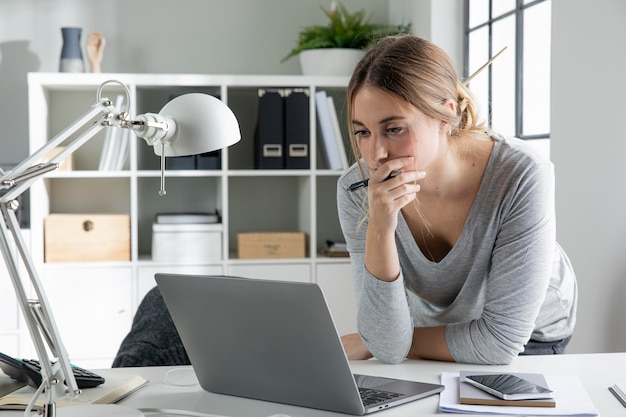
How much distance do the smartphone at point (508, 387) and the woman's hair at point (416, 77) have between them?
51 cm

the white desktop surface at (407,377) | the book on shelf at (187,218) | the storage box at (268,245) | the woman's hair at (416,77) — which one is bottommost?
the storage box at (268,245)

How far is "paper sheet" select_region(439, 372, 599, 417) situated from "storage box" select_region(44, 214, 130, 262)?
2.39m

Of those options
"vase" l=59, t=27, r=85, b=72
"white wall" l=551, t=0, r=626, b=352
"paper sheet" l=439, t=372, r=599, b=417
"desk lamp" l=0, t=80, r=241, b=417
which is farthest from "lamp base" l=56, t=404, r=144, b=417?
"vase" l=59, t=27, r=85, b=72

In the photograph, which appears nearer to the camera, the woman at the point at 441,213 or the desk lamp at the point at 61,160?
the desk lamp at the point at 61,160

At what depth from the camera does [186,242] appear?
3.41 m

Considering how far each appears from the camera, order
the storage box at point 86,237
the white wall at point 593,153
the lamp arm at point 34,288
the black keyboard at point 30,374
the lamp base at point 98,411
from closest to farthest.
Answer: the lamp arm at point 34,288 < the lamp base at point 98,411 < the black keyboard at point 30,374 < the white wall at point 593,153 < the storage box at point 86,237

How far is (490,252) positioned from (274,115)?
2012 millimetres

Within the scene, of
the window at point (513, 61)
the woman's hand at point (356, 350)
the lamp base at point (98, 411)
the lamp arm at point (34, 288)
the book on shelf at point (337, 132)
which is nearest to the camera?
the lamp arm at point (34, 288)

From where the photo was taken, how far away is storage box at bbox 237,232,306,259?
3490mm

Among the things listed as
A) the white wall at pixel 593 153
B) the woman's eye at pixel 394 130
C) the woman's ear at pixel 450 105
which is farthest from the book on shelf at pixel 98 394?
the white wall at pixel 593 153

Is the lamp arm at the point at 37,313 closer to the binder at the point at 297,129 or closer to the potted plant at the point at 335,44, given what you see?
the binder at the point at 297,129

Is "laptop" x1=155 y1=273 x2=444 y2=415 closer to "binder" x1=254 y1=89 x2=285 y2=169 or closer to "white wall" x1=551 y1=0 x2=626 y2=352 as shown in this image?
"white wall" x1=551 y1=0 x2=626 y2=352

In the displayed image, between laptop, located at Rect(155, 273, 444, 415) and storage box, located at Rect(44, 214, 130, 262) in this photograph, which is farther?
storage box, located at Rect(44, 214, 130, 262)

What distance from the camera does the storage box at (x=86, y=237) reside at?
3357 millimetres
